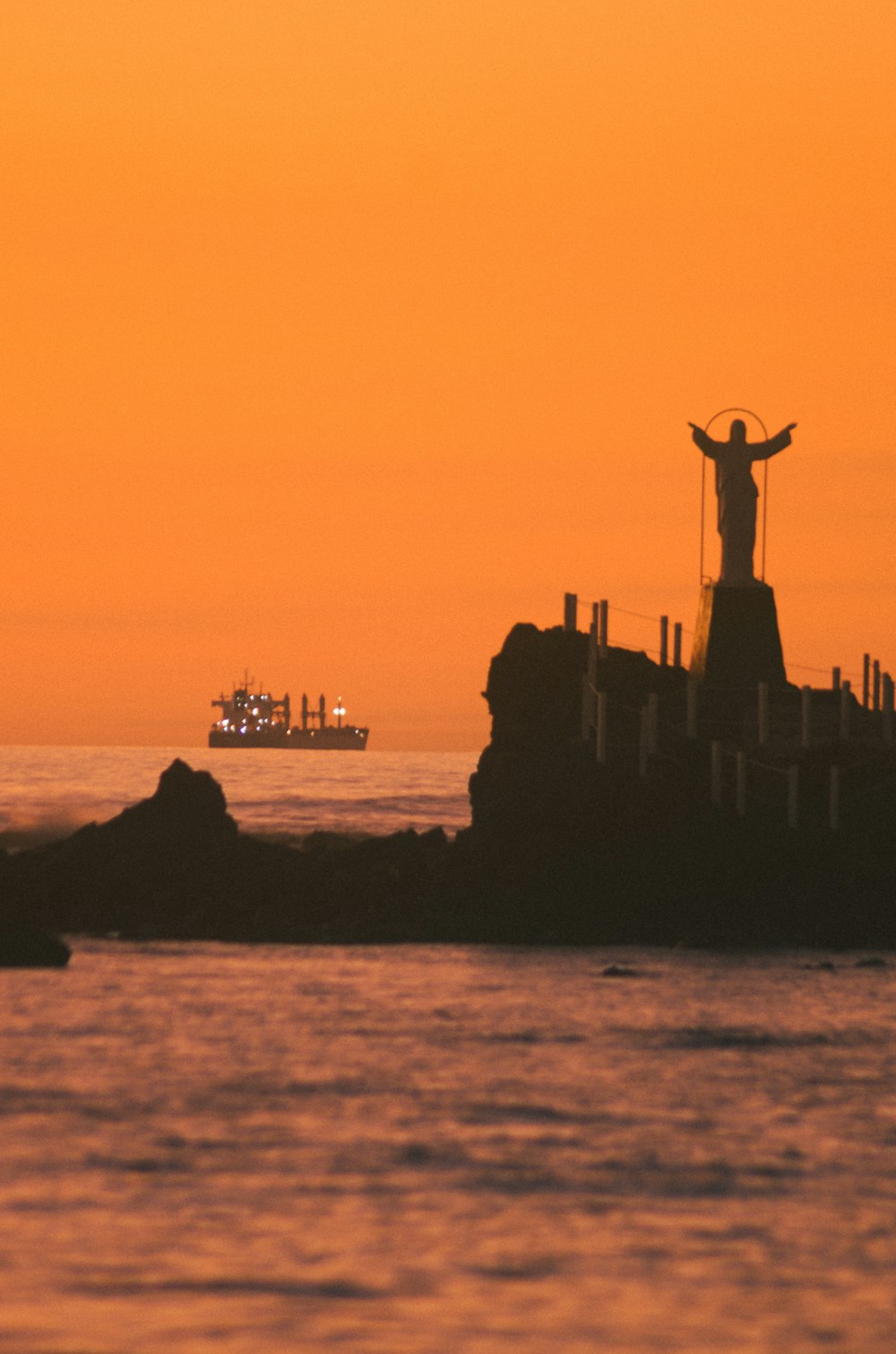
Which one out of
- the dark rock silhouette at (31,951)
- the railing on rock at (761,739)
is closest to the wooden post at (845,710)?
the railing on rock at (761,739)

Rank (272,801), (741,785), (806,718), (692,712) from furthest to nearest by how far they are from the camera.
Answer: (272,801), (692,712), (806,718), (741,785)

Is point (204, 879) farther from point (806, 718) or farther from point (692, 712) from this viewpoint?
point (806, 718)

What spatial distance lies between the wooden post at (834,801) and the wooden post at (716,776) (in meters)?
2.25

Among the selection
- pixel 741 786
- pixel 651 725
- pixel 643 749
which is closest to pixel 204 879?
pixel 643 749

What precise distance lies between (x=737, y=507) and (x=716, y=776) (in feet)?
30.6

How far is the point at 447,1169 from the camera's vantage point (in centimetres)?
1983

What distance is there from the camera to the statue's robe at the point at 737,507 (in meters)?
51.0

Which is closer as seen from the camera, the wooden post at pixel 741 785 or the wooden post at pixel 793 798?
the wooden post at pixel 793 798

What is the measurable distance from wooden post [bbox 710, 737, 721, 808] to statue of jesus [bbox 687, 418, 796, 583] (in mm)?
7758

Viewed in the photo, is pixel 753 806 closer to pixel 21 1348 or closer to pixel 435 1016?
pixel 435 1016

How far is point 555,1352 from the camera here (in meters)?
13.8

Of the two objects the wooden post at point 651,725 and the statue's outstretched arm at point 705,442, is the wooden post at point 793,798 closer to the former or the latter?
the wooden post at point 651,725

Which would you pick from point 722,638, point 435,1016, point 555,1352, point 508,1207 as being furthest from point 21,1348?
point 722,638

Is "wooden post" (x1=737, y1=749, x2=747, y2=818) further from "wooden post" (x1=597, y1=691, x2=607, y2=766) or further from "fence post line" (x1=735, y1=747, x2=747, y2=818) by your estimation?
"wooden post" (x1=597, y1=691, x2=607, y2=766)
